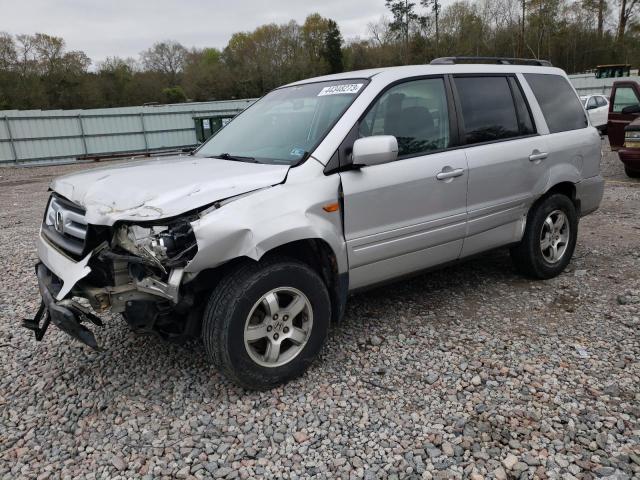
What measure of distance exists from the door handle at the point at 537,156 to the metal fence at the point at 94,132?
1883cm

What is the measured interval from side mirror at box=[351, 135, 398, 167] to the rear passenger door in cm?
100

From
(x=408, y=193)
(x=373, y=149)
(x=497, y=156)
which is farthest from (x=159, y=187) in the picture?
(x=497, y=156)

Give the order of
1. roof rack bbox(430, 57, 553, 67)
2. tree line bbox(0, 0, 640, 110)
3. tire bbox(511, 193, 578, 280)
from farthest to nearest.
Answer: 1. tree line bbox(0, 0, 640, 110)
2. tire bbox(511, 193, 578, 280)
3. roof rack bbox(430, 57, 553, 67)

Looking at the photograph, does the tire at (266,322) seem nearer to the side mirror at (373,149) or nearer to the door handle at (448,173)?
the side mirror at (373,149)

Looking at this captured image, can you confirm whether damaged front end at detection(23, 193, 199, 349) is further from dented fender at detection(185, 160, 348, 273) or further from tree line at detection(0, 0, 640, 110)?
tree line at detection(0, 0, 640, 110)

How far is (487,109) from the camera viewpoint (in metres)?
4.00

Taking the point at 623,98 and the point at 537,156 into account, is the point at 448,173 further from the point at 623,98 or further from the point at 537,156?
the point at 623,98

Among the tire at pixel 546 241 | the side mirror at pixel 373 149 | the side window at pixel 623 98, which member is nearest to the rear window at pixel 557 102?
the tire at pixel 546 241

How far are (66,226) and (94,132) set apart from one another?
20460mm

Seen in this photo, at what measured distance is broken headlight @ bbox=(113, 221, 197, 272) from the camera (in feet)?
8.40

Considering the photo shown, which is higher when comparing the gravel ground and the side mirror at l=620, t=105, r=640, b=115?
the side mirror at l=620, t=105, r=640, b=115

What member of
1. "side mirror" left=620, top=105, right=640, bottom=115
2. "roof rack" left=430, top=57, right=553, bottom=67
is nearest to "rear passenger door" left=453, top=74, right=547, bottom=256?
"roof rack" left=430, top=57, right=553, bottom=67

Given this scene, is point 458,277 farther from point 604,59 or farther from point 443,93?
point 604,59

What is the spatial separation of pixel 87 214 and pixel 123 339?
1346 millimetres
